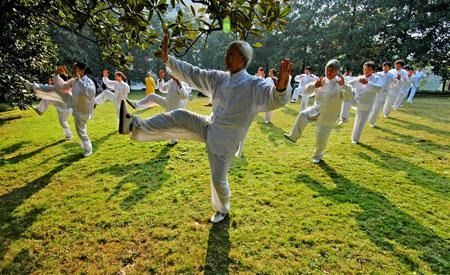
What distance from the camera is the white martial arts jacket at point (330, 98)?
5625mm

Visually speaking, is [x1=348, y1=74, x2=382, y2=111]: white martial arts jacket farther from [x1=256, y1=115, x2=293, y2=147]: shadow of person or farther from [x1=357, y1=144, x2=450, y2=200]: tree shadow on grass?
[x1=256, y1=115, x2=293, y2=147]: shadow of person

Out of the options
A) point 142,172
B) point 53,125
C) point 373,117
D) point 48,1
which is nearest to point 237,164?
point 142,172

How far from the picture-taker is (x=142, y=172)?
18.9ft

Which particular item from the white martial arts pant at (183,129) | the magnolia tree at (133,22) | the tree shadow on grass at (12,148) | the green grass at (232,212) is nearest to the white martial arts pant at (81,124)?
the green grass at (232,212)

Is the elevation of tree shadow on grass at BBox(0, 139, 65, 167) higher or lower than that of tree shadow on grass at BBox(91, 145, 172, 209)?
lower

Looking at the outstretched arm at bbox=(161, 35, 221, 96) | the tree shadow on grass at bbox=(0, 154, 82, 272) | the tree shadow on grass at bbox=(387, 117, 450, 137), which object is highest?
the outstretched arm at bbox=(161, 35, 221, 96)

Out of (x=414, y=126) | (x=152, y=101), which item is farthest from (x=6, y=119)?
(x=414, y=126)

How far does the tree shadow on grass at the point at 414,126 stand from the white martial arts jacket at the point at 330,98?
5476 mm

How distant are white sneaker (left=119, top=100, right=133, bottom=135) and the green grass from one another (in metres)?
1.33

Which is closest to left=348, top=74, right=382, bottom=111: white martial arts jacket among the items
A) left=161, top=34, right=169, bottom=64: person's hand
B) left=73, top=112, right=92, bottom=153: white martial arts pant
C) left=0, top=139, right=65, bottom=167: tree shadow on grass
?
left=161, top=34, right=169, bottom=64: person's hand

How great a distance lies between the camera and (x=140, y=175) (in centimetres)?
560

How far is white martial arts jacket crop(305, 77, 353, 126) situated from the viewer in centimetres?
562

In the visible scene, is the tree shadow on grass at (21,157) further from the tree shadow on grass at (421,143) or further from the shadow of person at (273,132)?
the tree shadow on grass at (421,143)

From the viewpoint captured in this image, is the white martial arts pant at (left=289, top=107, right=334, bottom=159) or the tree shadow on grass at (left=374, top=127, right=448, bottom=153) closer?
the white martial arts pant at (left=289, top=107, right=334, bottom=159)
